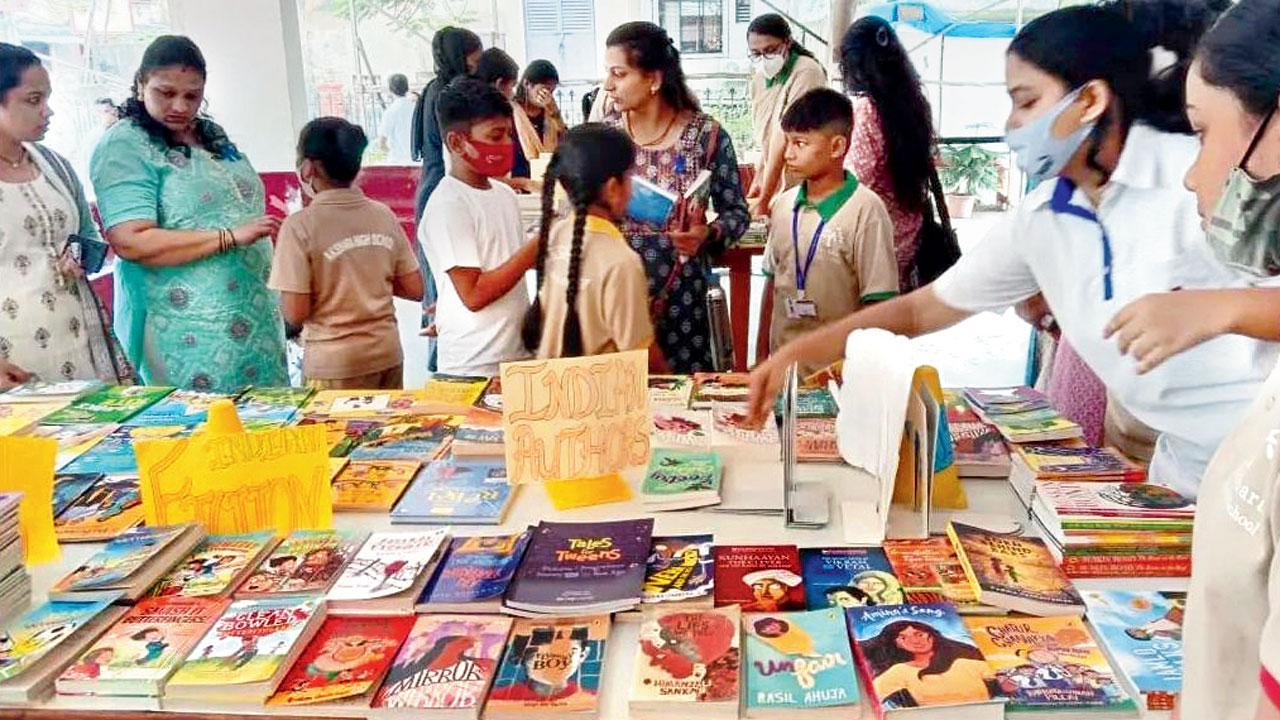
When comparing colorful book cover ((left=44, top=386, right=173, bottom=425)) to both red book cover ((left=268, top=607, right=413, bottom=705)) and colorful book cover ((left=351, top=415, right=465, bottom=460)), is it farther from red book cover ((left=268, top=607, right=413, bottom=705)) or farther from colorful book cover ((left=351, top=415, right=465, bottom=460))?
red book cover ((left=268, top=607, right=413, bottom=705))

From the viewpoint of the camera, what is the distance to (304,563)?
126 cm

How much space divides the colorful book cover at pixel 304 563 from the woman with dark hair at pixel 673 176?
1431mm

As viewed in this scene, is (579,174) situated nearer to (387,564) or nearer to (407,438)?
(407,438)

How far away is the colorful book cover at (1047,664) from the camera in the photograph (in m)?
0.96

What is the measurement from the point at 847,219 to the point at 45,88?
193 cm

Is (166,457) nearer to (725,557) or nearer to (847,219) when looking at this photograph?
(725,557)

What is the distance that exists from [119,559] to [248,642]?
11.3 inches

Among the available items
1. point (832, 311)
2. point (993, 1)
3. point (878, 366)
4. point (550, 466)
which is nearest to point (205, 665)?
point (550, 466)

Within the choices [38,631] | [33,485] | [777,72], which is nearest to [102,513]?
[33,485]

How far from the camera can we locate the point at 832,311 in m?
2.54

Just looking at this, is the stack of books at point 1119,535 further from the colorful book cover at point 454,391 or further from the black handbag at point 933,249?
the black handbag at point 933,249

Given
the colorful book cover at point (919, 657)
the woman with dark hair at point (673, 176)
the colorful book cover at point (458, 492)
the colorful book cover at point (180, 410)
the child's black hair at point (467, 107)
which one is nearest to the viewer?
the colorful book cover at point (919, 657)

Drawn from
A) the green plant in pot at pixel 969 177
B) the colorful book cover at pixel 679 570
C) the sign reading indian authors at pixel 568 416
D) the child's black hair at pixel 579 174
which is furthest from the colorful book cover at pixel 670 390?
the green plant in pot at pixel 969 177

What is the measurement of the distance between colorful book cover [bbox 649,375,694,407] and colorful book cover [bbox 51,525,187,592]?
0.90m
